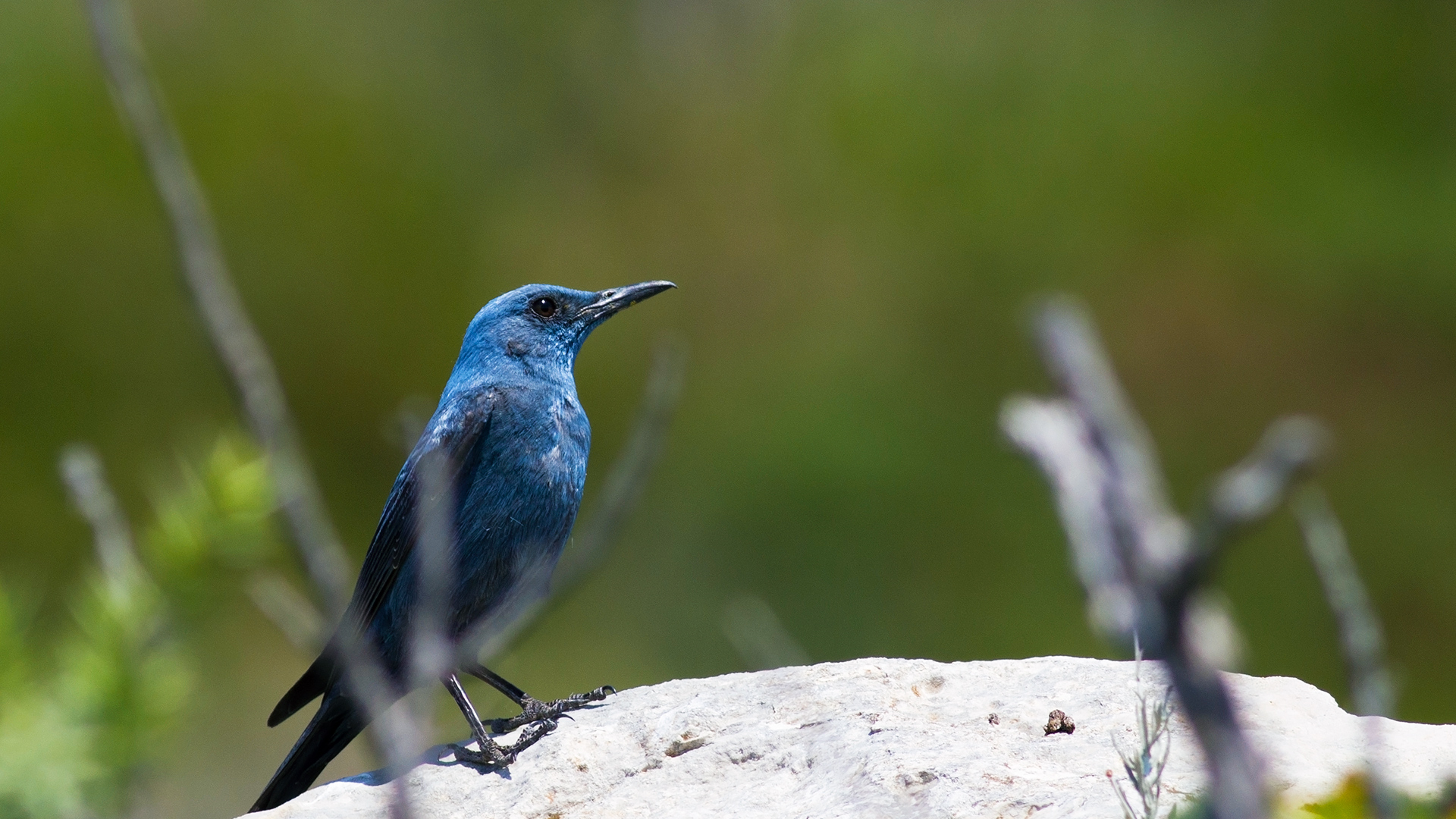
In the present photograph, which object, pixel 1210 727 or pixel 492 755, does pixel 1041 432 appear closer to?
pixel 1210 727

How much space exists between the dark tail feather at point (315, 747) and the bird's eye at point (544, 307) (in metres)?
1.73

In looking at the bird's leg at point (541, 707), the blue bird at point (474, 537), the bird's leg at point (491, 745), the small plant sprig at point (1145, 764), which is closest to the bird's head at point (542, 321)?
the blue bird at point (474, 537)

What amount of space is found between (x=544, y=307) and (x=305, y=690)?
5.93 ft

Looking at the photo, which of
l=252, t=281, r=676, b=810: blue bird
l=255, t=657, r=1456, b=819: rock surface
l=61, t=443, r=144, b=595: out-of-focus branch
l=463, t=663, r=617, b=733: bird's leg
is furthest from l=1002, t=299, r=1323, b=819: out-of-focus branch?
l=252, t=281, r=676, b=810: blue bird

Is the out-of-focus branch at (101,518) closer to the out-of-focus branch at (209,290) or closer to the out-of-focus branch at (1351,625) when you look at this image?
the out-of-focus branch at (209,290)

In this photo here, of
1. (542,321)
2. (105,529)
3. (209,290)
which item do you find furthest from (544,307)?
(209,290)

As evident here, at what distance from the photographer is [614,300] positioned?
17.2ft

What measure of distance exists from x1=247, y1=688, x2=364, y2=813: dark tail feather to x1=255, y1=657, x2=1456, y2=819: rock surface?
2.02 feet

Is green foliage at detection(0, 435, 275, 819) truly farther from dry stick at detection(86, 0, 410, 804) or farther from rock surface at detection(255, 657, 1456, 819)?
rock surface at detection(255, 657, 1456, 819)

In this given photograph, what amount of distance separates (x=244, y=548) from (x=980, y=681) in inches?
92.2

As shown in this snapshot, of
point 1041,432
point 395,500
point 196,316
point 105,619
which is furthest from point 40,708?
point 395,500

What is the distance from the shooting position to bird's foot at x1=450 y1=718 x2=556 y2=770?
3.52 metres

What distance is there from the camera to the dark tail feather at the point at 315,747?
13.8 ft

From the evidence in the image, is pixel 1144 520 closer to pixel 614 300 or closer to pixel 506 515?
pixel 506 515
